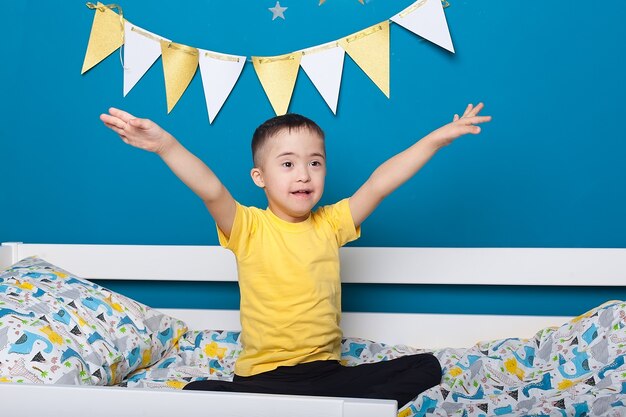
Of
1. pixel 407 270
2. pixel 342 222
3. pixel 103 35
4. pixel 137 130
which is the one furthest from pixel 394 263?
pixel 103 35

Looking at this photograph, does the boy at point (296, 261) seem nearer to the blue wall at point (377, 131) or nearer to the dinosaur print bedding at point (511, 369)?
the dinosaur print bedding at point (511, 369)

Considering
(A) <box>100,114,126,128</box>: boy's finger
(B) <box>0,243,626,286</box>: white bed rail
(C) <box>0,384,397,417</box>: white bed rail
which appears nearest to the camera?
(C) <box>0,384,397,417</box>: white bed rail

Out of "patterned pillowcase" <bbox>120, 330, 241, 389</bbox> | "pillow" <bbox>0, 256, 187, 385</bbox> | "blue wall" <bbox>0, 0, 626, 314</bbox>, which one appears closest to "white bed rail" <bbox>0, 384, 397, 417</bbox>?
"pillow" <bbox>0, 256, 187, 385</bbox>

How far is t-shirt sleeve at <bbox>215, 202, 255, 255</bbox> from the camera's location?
158cm

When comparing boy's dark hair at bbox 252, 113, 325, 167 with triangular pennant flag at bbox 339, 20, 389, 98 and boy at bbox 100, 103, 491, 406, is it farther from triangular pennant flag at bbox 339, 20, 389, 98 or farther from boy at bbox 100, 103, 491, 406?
triangular pennant flag at bbox 339, 20, 389, 98

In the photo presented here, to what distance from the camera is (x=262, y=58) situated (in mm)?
2070

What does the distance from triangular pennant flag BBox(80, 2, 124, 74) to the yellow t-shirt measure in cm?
82

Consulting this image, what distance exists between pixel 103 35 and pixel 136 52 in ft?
0.38

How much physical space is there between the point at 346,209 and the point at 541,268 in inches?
21.5

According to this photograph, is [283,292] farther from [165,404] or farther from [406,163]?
[165,404]

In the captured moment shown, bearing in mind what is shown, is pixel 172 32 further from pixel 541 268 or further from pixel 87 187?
pixel 541 268

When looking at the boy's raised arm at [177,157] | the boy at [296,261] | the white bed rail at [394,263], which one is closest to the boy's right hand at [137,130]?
the boy's raised arm at [177,157]

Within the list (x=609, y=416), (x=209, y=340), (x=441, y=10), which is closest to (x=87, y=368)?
(x=209, y=340)

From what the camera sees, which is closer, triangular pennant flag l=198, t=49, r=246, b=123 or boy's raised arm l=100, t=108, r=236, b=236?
boy's raised arm l=100, t=108, r=236, b=236
